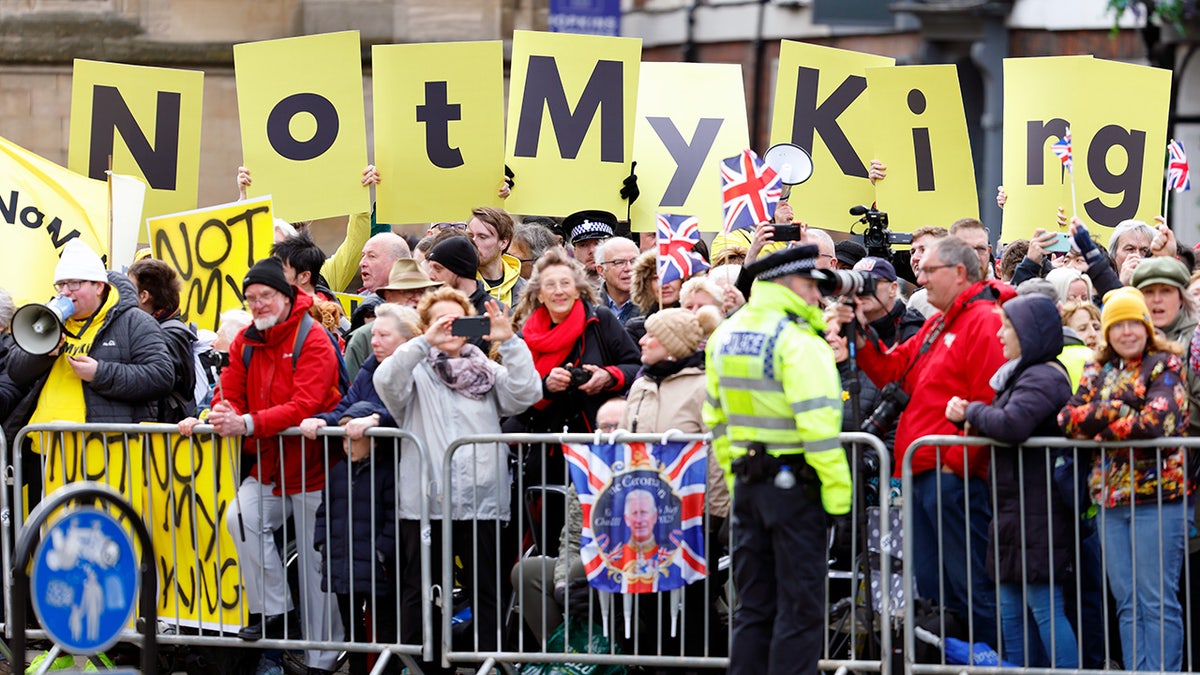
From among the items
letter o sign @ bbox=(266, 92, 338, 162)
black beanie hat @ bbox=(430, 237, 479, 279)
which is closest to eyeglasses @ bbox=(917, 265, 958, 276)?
black beanie hat @ bbox=(430, 237, 479, 279)

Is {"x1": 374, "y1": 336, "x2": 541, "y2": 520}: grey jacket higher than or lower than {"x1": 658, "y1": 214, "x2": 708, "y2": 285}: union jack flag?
lower

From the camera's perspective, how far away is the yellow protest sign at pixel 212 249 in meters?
10.5

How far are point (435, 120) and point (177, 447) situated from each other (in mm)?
3212

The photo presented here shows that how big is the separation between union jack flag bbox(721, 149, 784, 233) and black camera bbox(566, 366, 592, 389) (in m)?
1.38

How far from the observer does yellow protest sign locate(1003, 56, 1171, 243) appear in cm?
1138

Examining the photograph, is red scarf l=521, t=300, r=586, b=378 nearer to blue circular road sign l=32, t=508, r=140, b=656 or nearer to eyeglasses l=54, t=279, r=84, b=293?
eyeglasses l=54, t=279, r=84, b=293

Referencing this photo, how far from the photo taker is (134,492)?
941 centimetres

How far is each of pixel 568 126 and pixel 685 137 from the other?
2.28 ft

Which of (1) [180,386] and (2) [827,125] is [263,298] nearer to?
(1) [180,386]

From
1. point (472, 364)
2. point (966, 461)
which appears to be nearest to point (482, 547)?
point (472, 364)

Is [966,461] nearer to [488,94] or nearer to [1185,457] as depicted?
[1185,457]

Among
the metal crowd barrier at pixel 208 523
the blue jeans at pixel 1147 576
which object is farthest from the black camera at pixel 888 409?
the metal crowd barrier at pixel 208 523

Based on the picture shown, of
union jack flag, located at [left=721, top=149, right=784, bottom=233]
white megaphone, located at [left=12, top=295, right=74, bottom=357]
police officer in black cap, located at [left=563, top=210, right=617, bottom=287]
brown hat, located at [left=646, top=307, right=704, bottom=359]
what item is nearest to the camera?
brown hat, located at [left=646, top=307, right=704, bottom=359]

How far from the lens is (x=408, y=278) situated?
9.96 meters
